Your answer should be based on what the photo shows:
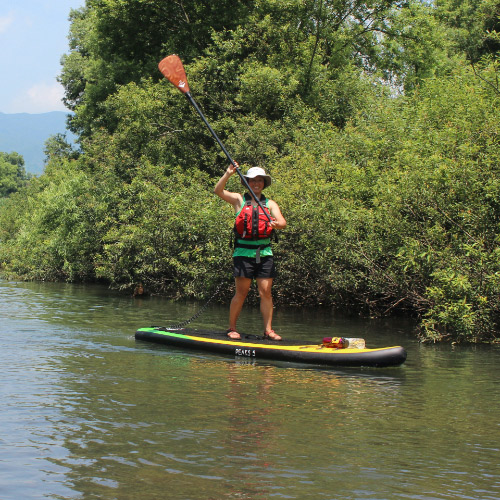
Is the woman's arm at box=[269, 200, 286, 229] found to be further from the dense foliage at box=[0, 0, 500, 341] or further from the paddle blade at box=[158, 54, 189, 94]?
the paddle blade at box=[158, 54, 189, 94]

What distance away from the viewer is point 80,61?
3975cm

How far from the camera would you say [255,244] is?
27.6ft

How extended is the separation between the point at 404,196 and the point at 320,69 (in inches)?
471

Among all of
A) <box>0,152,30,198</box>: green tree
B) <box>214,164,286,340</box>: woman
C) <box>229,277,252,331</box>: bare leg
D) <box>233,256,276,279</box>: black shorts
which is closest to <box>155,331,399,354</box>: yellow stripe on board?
<box>214,164,286,340</box>: woman

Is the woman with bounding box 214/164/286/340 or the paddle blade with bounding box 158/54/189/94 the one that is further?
the paddle blade with bounding box 158/54/189/94

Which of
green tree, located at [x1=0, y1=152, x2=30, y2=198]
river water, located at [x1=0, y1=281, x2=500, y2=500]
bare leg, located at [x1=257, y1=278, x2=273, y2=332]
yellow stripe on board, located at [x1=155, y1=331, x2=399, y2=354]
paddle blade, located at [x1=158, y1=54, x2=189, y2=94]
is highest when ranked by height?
green tree, located at [x1=0, y1=152, x2=30, y2=198]

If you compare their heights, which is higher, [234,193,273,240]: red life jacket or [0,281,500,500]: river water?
[234,193,273,240]: red life jacket

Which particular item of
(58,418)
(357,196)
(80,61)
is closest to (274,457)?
(58,418)

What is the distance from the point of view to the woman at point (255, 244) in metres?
8.32

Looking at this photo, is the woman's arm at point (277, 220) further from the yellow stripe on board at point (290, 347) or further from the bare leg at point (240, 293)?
the yellow stripe on board at point (290, 347)

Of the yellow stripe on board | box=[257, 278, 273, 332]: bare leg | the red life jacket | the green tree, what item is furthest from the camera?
the green tree

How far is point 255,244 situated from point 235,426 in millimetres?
3740

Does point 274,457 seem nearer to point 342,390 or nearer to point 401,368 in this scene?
point 342,390

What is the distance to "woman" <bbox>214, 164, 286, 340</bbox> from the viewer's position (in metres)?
8.32
